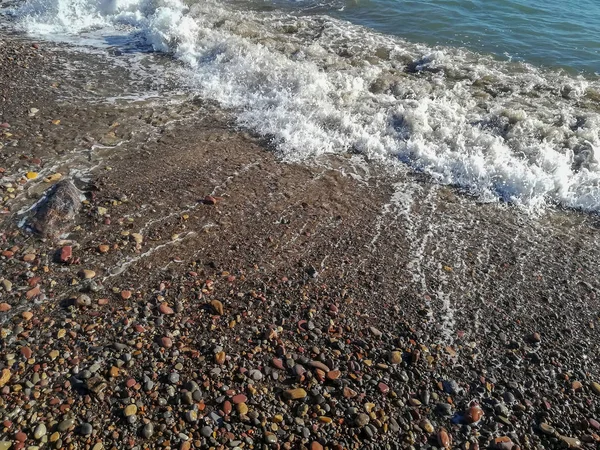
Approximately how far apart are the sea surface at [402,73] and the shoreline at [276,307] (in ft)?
3.05

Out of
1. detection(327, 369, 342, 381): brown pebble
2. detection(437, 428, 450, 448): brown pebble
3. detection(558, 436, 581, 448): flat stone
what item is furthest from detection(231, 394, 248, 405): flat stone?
detection(558, 436, 581, 448): flat stone

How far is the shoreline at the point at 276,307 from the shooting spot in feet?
14.2

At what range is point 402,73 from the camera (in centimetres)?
1313

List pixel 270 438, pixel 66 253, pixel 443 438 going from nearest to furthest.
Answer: pixel 270 438
pixel 443 438
pixel 66 253

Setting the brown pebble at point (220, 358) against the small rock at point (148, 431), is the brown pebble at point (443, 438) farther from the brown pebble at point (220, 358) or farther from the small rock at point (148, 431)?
the small rock at point (148, 431)

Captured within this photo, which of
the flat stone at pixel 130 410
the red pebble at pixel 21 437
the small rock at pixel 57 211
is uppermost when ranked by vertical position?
the small rock at pixel 57 211

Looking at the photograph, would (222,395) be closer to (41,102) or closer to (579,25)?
(41,102)

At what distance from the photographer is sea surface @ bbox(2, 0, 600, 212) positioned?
8711mm

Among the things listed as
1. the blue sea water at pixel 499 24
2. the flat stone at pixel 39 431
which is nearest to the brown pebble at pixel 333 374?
the flat stone at pixel 39 431

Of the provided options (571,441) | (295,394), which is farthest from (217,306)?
(571,441)

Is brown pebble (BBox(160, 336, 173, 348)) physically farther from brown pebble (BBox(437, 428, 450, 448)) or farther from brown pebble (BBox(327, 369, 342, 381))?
brown pebble (BBox(437, 428, 450, 448))

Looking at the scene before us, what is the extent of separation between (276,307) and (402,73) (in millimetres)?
10019

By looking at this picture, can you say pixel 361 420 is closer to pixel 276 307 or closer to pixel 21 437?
pixel 276 307

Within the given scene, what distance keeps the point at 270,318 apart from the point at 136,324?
5.03 feet
